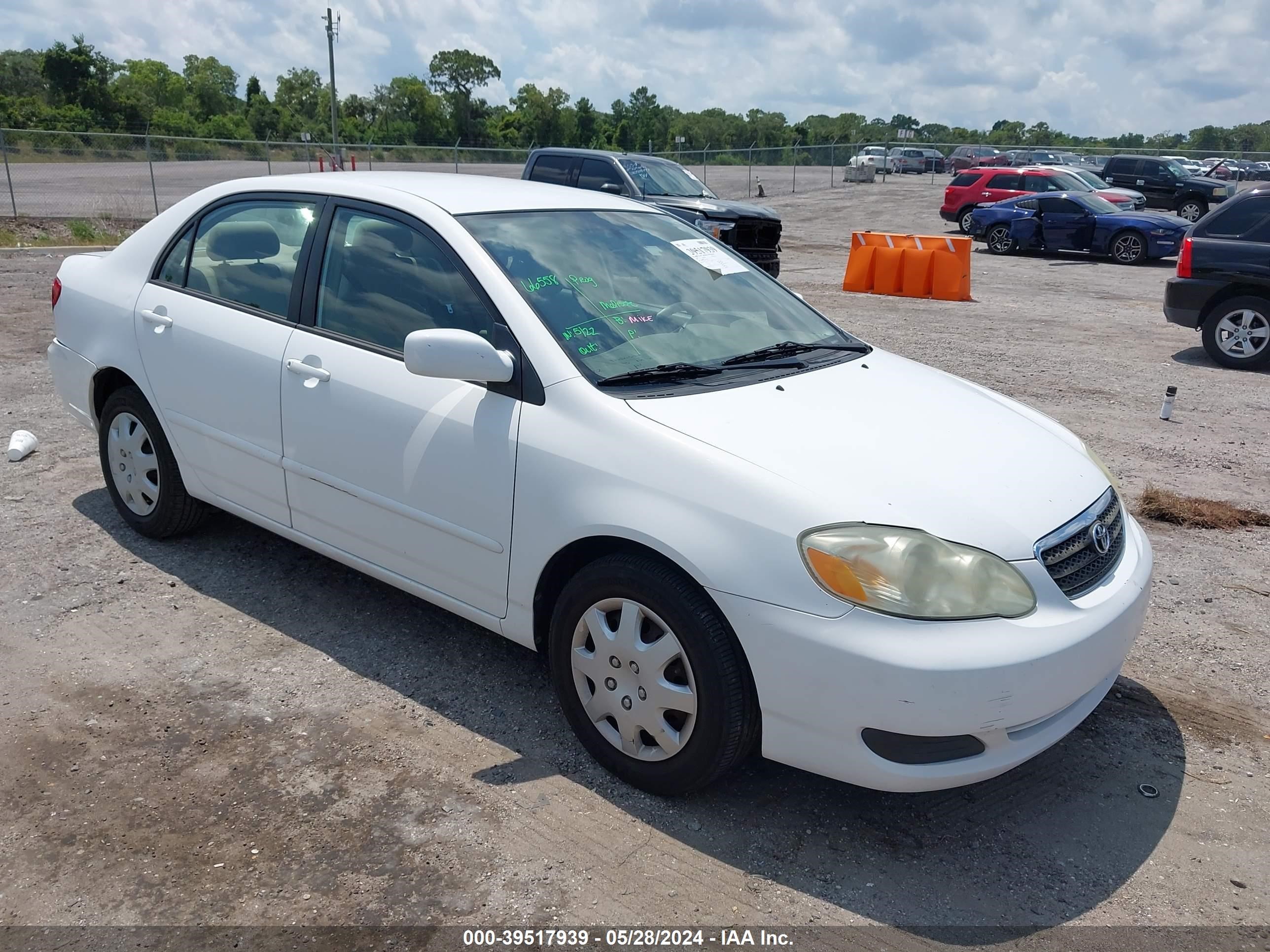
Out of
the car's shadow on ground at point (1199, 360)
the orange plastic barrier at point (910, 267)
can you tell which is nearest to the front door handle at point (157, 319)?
the car's shadow on ground at point (1199, 360)

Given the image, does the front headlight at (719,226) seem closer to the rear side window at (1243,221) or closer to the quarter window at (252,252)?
the rear side window at (1243,221)

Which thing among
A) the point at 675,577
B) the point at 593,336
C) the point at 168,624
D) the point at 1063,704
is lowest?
the point at 168,624

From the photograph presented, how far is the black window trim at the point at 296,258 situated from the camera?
4094 mm

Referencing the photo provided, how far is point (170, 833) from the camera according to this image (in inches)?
117

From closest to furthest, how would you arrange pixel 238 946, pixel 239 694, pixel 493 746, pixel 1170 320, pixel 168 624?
pixel 238 946
pixel 493 746
pixel 239 694
pixel 168 624
pixel 1170 320

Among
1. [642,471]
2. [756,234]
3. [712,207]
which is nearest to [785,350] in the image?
[642,471]

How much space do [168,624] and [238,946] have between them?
6.62 ft

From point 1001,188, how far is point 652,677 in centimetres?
2620

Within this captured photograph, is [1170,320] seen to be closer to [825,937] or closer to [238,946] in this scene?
[825,937]

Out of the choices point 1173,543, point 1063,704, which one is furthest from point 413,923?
point 1173,543

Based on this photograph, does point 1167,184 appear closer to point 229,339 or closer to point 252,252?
point 252,252

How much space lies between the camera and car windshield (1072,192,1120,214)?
69.4 ft

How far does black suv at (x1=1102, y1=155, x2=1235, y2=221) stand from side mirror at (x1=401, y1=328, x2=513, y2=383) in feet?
95.7

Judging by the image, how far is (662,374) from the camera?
3.41 meters
